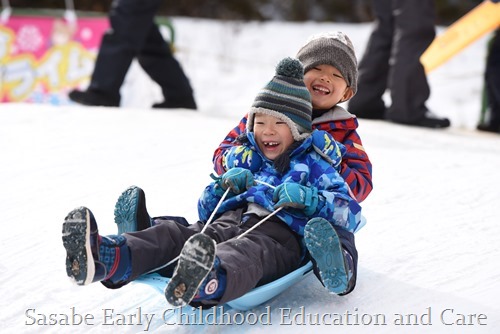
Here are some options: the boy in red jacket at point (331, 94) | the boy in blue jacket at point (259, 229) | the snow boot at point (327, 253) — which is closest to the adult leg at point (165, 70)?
the boy in red jacket at point (331, 94)

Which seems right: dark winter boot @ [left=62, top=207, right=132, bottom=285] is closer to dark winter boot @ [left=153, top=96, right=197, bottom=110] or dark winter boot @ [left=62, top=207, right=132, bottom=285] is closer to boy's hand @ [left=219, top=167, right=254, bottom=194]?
boy's hand @ [left=219, top=167, right=254, bottom=194]

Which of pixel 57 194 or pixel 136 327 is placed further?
pixel 57 194

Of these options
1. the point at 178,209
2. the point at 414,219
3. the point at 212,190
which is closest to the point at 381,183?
the point at 414,219

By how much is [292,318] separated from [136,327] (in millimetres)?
414

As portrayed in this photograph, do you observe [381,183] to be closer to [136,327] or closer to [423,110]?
[136,327]

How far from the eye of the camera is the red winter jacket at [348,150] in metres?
2.12

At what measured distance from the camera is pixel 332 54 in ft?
7.61

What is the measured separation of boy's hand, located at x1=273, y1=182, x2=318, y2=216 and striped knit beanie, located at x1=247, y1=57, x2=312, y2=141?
0.72 ft

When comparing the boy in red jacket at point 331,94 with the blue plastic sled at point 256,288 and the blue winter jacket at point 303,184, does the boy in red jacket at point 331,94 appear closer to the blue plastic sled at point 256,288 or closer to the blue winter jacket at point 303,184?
the blue winter jacket at point 303,184

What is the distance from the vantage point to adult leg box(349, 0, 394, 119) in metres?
5.75

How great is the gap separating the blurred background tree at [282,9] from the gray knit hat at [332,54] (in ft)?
32.8

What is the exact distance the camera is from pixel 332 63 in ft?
7.60

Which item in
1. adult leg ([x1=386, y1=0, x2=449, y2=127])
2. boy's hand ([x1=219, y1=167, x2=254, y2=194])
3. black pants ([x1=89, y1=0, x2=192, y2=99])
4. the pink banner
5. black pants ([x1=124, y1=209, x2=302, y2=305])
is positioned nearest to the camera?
black pants ([x1=124, y1=209, x2=302, y2=305])

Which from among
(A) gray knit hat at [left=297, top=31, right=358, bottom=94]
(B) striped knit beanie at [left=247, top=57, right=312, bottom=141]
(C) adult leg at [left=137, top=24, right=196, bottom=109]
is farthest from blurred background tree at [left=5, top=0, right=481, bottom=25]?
(B) striped knit beanie at [left=247, top=57, right=312, bottom=141]
